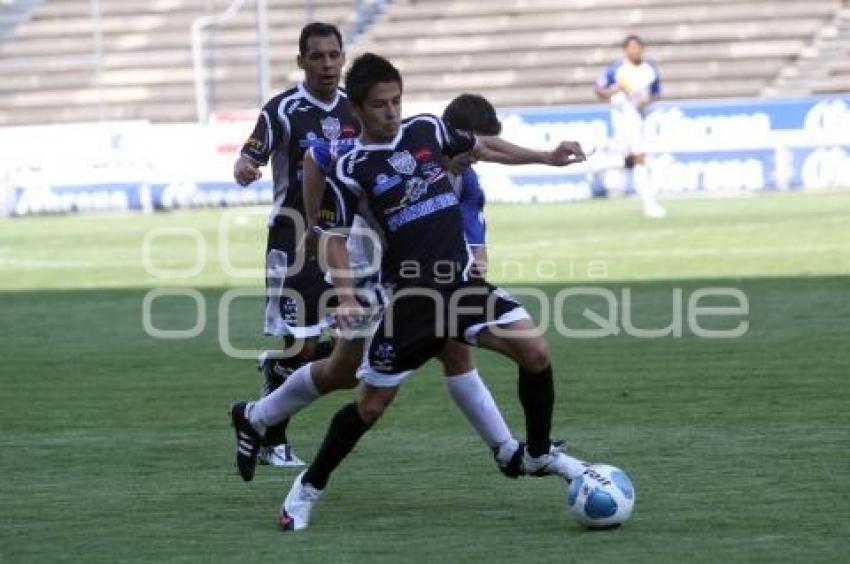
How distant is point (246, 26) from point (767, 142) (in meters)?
14.8

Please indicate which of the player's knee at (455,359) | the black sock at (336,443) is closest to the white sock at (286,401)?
the player's knee at (455,359)

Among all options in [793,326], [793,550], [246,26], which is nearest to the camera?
[793,550]

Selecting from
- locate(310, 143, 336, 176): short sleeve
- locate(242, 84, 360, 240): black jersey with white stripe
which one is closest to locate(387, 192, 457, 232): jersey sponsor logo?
locate(310, 143, 336, 176): short sleeve

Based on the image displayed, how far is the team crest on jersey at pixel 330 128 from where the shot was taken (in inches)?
381

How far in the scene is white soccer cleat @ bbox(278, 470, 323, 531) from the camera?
784cm

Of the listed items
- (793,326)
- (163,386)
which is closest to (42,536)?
(163,386)

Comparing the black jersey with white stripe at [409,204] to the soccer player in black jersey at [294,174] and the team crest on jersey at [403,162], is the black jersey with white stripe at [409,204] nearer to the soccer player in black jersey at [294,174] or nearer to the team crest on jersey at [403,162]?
the team crest on jersey at [403,162]

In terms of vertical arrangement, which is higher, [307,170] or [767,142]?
[307,170]

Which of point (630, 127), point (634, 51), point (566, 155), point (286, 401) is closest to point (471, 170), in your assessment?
point (566, 155)

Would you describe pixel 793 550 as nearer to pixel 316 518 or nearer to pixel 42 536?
pixel 316 518

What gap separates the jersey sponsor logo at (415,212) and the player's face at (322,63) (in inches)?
71.5

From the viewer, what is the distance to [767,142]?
29172mm

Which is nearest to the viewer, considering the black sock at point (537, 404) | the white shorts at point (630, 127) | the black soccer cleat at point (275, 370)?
the black sock at point (537, 404)

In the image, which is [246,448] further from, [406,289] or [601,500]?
[601,500]
